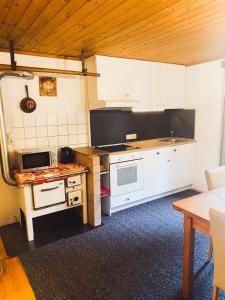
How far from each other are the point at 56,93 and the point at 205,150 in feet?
8.43

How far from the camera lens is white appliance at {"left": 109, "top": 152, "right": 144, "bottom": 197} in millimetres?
2998

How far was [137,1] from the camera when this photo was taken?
1.52 metres

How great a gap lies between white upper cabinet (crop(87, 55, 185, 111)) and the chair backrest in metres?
1.55

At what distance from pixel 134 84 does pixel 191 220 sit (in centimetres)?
224

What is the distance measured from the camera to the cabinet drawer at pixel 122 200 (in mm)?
3074

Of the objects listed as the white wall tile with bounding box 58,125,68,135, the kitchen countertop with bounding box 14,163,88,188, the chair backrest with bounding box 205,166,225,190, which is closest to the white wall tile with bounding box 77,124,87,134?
the white wall tile with bounding box 58,125,68,135

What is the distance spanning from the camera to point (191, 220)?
5.19ft

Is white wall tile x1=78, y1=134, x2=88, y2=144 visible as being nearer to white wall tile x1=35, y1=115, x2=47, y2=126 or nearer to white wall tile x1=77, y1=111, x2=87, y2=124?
white wall tile x1=77, y1=111, x2=87, y2=124

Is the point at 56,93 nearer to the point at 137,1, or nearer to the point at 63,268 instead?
the point at 137,1

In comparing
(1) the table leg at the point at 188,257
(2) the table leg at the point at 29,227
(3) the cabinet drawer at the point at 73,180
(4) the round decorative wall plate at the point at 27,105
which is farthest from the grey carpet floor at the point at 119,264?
(4) the round decorative wall plate at the point at 27,105

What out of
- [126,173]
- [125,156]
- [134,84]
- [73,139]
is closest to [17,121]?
[73,139]

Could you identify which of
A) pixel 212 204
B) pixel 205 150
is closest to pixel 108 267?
pixel 212 204

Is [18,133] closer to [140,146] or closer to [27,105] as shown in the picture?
[27,105]

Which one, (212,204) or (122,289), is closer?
(212,204)
